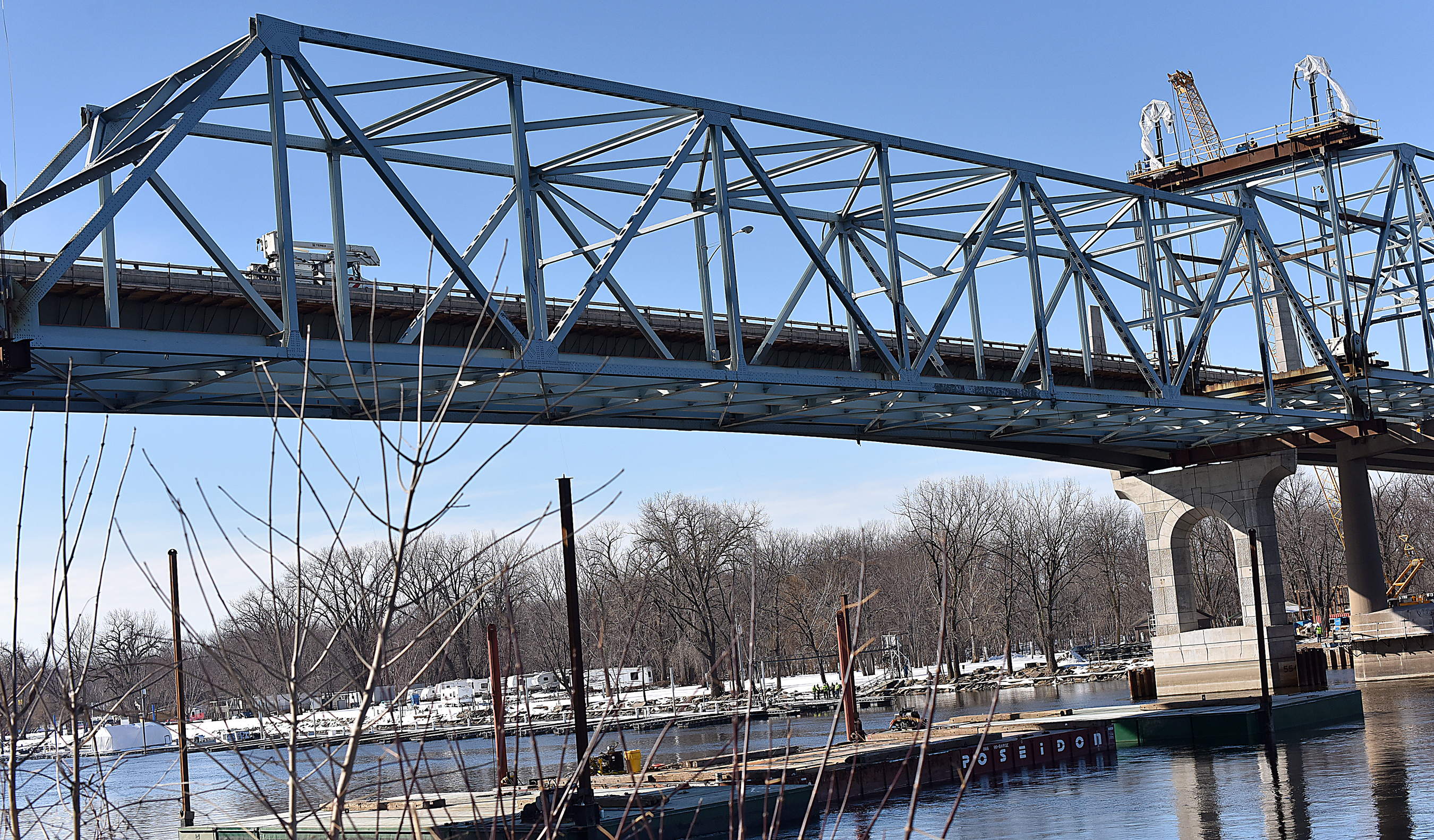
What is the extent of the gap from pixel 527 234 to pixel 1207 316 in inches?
947

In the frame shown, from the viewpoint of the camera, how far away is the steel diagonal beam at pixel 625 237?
1095 inches

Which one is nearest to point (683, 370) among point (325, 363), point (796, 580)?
point (325, 363)

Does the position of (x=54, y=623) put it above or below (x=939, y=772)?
above

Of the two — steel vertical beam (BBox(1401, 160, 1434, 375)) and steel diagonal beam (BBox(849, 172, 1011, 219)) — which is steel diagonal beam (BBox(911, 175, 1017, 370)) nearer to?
steel diagonal beam (BBox(849, 172, 1011, 219))

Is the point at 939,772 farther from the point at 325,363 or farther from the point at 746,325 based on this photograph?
the point at 325,363

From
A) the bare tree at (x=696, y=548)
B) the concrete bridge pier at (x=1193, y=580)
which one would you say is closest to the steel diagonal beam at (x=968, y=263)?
the concrete bridge pier at (x=1193, y=580)

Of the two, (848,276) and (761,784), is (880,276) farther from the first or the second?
(761,784)

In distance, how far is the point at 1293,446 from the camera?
5572 cm

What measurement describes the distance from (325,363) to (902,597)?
110m

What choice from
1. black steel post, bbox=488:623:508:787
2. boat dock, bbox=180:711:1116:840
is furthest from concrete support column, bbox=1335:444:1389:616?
black steel post, bbox=488:623:508:787

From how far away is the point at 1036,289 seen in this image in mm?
38812

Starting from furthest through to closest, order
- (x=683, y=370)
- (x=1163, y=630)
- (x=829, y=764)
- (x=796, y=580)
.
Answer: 1. (x=796, y=580)
2. (x=1163, y=630)
3. (x=829, y=764)
4. (x=683, y=370)

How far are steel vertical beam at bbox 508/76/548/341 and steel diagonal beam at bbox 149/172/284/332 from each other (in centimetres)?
566

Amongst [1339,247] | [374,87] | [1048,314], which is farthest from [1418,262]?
[374,87]
